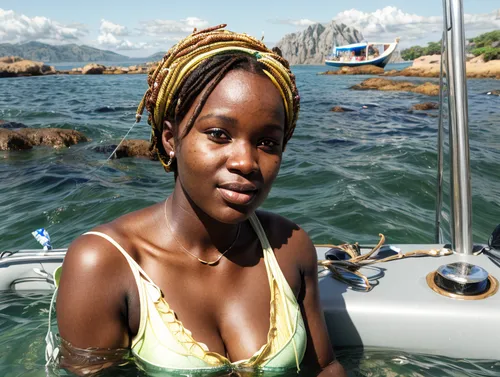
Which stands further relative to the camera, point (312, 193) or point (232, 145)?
point (312, 193)

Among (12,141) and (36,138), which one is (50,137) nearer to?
(36,138)

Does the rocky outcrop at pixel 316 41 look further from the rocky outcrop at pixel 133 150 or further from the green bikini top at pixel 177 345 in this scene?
the green bikini top at pixel 177 345

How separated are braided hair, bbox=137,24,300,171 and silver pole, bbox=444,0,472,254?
112 cm

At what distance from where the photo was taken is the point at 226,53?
156 cm

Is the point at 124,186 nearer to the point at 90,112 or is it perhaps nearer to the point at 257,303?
the point at 257,303

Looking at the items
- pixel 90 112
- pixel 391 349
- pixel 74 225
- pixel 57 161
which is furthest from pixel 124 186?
pixel 90 112

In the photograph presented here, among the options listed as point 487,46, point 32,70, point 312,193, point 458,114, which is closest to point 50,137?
point 312,193

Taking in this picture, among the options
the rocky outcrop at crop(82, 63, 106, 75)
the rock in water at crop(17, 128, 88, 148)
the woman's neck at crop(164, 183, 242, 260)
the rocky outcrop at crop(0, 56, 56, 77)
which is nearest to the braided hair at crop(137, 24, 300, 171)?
the woman's neck at crop(164, 183, 242, 260)

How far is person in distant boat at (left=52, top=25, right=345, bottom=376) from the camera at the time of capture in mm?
1502

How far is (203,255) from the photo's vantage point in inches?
70.4

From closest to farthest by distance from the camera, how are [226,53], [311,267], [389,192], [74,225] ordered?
[226,53], [311,267], [74,225], [389,192]

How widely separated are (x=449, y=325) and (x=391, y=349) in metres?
0.28

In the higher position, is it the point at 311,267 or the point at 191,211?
the point at 191,211

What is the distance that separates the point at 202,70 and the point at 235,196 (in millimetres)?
401
